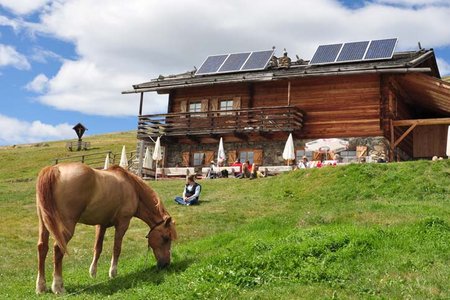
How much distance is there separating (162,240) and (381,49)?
24.0 meters

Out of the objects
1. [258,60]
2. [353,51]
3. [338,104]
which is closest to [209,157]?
[258,60]

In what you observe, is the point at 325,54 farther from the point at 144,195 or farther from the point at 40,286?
the point at 40,286

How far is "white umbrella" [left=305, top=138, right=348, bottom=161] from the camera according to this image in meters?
29.2

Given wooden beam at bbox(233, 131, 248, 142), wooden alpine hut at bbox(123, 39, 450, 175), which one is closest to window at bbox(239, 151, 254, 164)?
wooden alpine hut at bbox(123, 39, 450, 175)

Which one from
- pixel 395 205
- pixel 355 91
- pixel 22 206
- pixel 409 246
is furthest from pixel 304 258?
pixel 355 91

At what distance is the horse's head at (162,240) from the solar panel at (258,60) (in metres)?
23.4

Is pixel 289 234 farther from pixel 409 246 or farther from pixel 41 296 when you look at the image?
pixel 41 296

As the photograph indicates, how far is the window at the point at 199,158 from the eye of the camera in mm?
33531

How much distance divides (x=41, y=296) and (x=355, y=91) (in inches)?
980

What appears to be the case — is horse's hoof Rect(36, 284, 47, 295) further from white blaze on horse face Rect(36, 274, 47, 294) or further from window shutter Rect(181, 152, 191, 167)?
window shutter Rect(181, 152, 191, 167)

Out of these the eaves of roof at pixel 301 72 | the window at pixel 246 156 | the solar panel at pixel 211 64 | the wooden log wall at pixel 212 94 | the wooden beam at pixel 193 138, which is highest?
the solar panel at pixel 211 64

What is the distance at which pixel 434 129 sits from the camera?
108 feet

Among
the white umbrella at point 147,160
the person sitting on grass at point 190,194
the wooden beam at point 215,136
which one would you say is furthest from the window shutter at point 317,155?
the person sitting on grass at point 190,194

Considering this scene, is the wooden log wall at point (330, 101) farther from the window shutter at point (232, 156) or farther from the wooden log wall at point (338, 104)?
the window shutter at point (232, 156)
